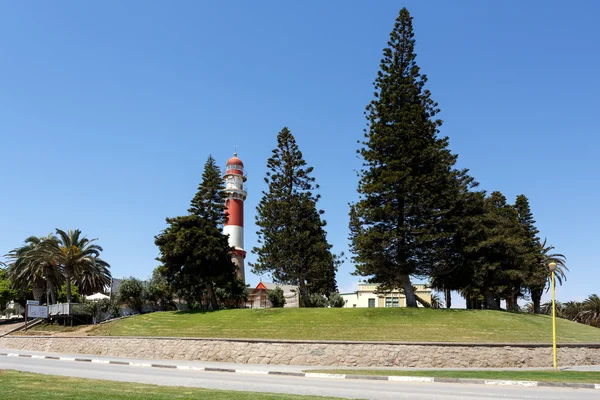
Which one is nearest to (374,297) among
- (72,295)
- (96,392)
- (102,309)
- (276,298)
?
(276,298)

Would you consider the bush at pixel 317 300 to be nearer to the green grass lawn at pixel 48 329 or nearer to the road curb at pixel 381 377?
the green grass lawn at pixel 48 329

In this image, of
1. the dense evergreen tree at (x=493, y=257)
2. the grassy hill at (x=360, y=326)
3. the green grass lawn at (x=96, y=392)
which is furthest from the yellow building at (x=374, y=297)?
the green grass lawn at (x=96, y=392)

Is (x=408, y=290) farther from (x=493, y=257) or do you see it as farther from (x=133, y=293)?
(x=133, y=293)

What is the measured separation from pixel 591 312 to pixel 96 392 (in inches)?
2754

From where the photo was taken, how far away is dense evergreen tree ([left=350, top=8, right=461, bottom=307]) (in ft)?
113

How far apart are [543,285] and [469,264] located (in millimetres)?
16471

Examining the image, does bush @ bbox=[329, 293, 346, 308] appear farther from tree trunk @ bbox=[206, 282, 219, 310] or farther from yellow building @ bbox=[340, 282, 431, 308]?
tree trunk @ bbox=[206, 282, 219, 310]

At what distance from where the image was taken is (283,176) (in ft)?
142

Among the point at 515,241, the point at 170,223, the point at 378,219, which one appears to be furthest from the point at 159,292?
the point at 515,241

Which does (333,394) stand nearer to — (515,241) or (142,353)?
(142,353)

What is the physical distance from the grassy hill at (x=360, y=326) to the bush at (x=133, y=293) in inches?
336

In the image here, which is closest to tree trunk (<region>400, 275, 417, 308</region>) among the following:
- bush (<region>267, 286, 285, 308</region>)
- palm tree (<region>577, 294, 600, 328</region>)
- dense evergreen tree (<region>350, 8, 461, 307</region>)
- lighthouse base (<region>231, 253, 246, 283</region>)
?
dense evergreen tree (<region>350, 8, 461, 307</region>)

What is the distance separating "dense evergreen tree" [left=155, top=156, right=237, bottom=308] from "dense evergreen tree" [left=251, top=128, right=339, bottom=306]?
299 centimetres

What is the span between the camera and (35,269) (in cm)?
4641
